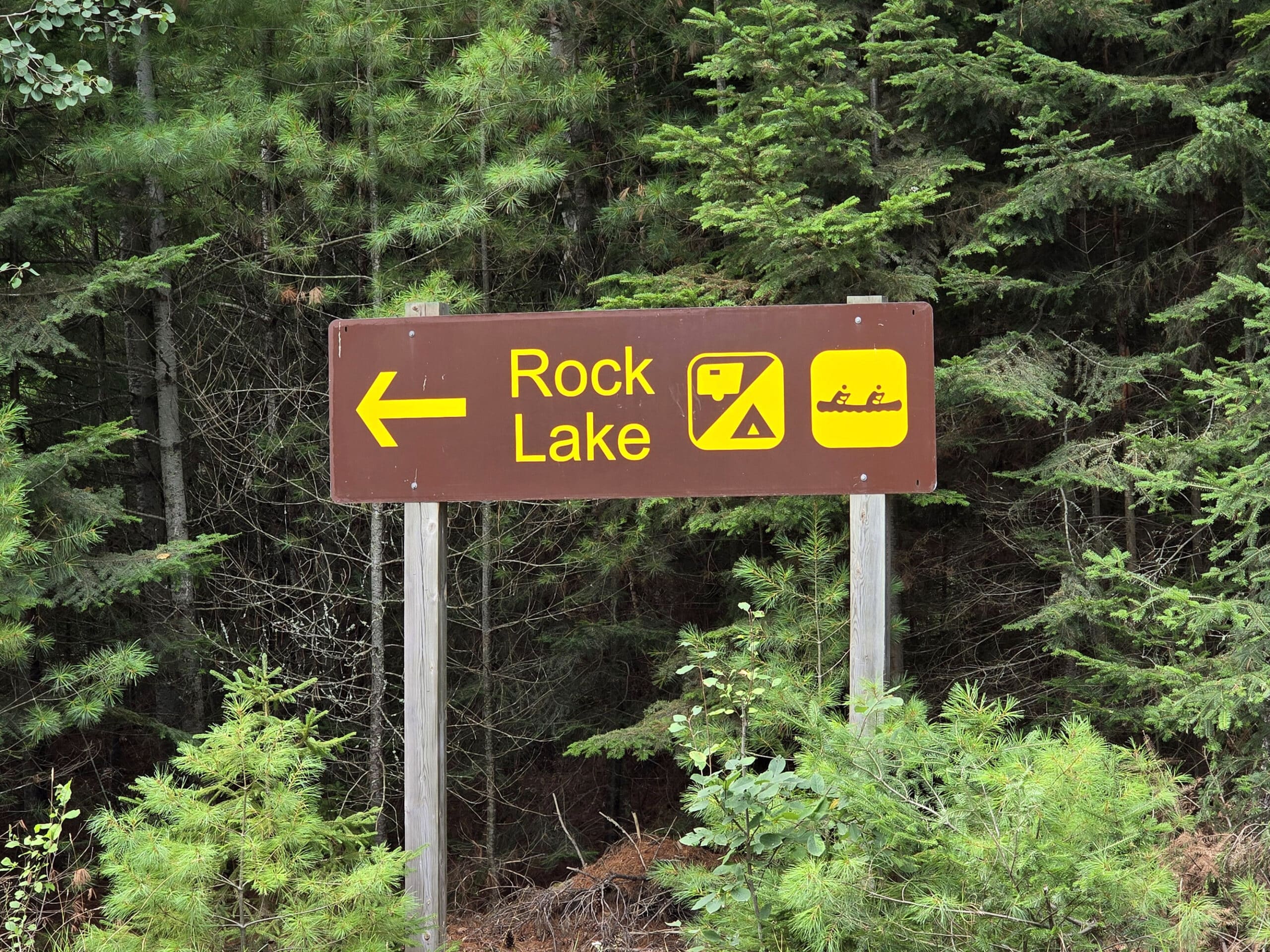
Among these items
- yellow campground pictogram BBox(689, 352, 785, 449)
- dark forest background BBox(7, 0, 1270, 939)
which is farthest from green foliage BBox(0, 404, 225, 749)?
yellow campground pictogram BBox(689, 352, 785, 449)

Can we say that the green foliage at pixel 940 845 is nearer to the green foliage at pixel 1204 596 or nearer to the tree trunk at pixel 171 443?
the green foliage at pixel 1204 596

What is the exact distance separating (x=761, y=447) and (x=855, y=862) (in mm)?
1281

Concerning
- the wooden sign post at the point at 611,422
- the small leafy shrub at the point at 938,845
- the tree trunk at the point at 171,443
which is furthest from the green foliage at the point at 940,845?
the tree trunk at the point at 171,443

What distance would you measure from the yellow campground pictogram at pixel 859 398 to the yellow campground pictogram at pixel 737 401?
4.6 inches

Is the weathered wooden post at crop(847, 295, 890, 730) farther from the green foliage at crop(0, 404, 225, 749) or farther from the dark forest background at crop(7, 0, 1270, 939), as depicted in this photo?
the green foliage at crop(0, 404, 225, 749)

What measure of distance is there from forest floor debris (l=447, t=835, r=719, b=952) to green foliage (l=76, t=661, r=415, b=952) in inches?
64.5

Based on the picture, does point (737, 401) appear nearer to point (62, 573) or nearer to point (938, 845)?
point (938, 845)

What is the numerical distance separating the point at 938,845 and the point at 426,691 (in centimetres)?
164

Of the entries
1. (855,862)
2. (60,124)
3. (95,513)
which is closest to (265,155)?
(60,124)

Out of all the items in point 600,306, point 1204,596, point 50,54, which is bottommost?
point 1204,596

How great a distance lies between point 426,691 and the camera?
3.36m

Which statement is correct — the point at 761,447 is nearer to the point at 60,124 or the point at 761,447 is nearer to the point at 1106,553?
the point at 1106,553

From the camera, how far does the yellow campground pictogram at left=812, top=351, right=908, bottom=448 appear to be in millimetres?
3234

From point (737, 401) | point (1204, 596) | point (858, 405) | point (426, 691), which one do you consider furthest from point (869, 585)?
point (1204, 596)
